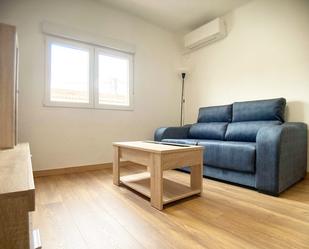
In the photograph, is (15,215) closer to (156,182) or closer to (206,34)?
(156,182)

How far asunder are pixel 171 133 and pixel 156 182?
1.44 meters

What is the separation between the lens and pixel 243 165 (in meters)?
1.85

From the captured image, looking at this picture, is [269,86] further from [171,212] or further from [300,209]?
[171,212]

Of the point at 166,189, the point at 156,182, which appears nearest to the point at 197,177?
the point at 166,189

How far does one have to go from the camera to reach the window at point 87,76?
2.52 metres

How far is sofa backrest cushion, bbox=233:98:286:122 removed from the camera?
7.45 ft

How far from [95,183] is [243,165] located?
153cm

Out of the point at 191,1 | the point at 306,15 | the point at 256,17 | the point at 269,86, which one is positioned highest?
the point at 191,1

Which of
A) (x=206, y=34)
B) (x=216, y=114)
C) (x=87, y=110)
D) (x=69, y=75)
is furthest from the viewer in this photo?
(x=206, y=34)

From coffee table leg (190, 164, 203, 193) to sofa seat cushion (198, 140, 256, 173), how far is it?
42 cm

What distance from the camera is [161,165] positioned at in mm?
1454

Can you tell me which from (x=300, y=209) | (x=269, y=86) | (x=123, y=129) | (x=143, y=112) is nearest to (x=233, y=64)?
(x=269, y=86)

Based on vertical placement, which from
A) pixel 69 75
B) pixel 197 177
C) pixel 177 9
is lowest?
pixel 197 177

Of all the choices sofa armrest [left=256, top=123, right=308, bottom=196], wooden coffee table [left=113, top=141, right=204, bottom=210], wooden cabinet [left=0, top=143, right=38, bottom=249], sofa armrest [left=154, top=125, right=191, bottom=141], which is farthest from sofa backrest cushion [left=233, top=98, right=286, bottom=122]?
wooden cabinet [left=0, top=143, right=38, bottom=249]
